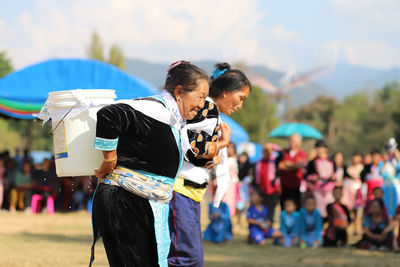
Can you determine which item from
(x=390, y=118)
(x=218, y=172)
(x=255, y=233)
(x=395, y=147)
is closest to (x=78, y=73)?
(x=255, y=233)

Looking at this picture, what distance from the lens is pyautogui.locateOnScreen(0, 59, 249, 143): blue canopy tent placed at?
37.3 ft

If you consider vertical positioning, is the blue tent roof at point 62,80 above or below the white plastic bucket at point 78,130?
above

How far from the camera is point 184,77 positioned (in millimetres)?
2887

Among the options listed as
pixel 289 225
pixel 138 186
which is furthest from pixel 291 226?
pixel 138 186

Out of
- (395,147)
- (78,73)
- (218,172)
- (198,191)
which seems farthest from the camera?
(78,73)

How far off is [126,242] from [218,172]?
1273mm

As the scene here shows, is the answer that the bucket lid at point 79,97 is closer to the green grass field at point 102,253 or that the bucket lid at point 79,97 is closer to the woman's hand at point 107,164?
the woman's hand at point 107,164

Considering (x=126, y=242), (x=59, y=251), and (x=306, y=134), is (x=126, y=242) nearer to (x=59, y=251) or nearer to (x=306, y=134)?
(x=59, y=251)

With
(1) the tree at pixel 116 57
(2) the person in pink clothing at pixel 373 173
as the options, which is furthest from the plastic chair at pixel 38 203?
(1) the tree at pixel 116 57

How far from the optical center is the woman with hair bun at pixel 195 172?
10.5 ft

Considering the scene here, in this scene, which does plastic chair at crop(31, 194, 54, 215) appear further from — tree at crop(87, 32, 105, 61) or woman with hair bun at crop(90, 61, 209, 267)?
tree at crop(87, 32, 105, 61)

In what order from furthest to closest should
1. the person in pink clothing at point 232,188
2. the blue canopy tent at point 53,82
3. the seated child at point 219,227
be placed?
the blue canopy tent at point 53,82 < the person in pink clothing at point 232,188 < the seated child at point 219,227

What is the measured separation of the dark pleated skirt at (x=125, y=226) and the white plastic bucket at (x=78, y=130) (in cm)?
15

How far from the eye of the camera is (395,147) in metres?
8.82
